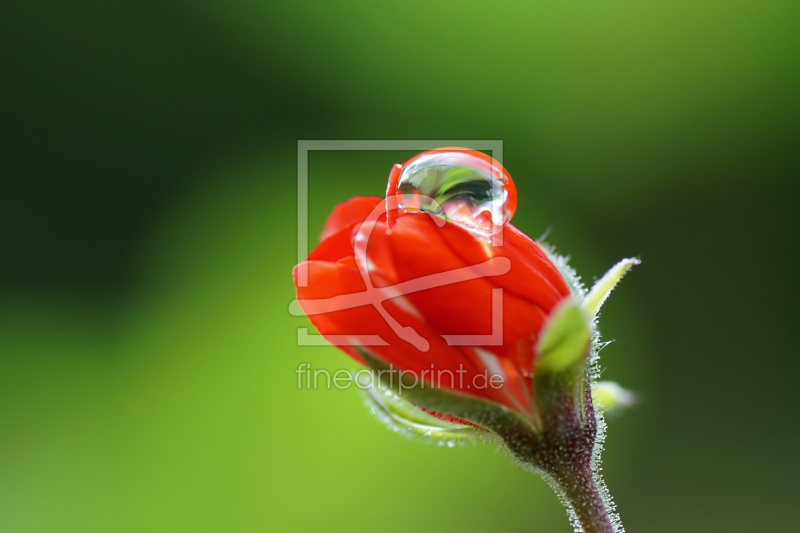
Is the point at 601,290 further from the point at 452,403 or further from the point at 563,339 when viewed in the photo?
the point at 452,403

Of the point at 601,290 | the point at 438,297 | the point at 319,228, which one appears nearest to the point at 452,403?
the point at 438,297

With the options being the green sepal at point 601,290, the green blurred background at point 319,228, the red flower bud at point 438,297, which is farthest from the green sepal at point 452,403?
the green blurred background at point 319,228

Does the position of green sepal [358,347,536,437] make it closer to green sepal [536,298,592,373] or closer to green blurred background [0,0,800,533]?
green sepal [536,298,592,373]

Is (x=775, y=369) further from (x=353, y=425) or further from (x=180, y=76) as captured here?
(x=180, y=76)

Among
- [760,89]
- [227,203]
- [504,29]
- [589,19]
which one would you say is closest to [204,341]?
[227,203]

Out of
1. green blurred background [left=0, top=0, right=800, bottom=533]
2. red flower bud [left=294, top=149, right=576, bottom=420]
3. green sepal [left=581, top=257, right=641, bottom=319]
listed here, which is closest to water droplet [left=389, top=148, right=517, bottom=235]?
red flower bud [left=294, top=149, right=576, bottom=420]

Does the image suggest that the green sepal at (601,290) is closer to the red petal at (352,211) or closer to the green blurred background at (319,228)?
the red petal at (352,211)
